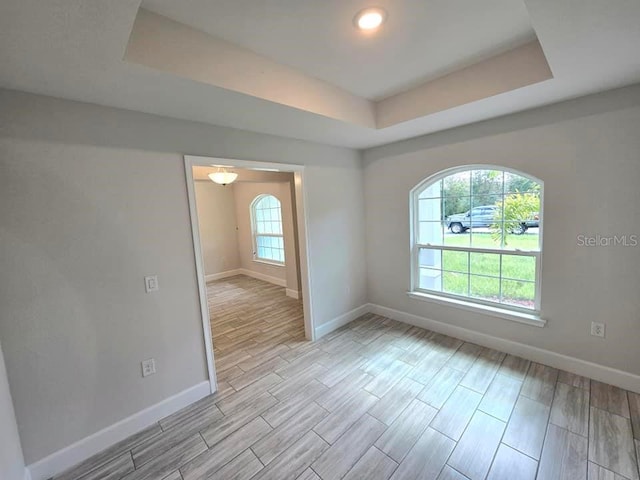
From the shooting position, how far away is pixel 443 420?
1934mm

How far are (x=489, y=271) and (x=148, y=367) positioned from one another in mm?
3382

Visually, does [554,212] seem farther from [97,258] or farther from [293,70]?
[97,258]

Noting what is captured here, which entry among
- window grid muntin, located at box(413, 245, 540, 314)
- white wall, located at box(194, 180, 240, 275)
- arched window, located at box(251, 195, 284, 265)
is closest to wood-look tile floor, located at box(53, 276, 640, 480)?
window grid muntin, located at box(413, 245, 540, 314)

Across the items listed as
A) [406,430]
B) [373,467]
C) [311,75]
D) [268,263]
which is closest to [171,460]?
[373,467]

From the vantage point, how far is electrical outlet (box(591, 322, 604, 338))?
2.21 meters

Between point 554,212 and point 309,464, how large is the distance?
2.84 meters

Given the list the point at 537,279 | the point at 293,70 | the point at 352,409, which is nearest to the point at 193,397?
the point at 352,409

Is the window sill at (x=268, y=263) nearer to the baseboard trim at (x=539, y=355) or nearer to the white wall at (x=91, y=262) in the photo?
the baseboard trim at (x=539, y=355)

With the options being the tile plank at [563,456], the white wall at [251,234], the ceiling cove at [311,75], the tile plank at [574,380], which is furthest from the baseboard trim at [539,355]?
the ceiling cove at [311,75]

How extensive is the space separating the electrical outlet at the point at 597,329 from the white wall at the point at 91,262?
344 centimetres

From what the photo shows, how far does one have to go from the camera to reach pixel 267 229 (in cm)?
625

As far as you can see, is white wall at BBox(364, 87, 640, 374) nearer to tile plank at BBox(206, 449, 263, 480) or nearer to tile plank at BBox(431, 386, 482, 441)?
tile plank at BBox(431, 386, 482, 441)

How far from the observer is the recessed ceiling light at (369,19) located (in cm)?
139

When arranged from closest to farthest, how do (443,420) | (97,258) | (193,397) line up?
(97,258), (443,420), (193,397)
